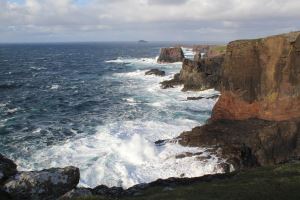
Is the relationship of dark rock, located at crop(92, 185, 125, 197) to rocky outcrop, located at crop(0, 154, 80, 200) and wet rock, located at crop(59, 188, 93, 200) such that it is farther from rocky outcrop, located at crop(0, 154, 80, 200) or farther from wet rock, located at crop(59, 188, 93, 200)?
wet rock, located at crop(59, 188, 93, 200)

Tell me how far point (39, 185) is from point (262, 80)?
31.7 metres

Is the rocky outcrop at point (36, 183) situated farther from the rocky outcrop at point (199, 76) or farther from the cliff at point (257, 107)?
the rocky outcrop at point (199, 76)

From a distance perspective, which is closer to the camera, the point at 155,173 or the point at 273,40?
the point at 155,173

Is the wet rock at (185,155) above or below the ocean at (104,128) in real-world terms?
above

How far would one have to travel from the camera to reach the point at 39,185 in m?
17.4

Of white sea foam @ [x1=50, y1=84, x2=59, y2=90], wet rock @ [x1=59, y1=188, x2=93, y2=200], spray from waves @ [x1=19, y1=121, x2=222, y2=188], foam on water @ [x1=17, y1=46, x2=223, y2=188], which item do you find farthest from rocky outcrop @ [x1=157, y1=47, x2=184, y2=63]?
wet rock @ [x1=59, y1=188, x2=93, y2=200]

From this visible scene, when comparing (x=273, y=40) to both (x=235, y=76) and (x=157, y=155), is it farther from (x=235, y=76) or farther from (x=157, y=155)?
(x=157, y=155)

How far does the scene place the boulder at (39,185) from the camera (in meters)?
17.1

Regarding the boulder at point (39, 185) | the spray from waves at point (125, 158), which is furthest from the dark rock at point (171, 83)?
the boulder at point (39, 185)

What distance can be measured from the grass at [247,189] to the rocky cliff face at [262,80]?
64.7 feet

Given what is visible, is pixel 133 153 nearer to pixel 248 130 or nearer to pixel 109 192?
pixel 248 130

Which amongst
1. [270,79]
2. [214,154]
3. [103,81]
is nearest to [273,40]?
[270,79]

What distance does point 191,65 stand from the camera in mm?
79562

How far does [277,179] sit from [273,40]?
25.6 metres
